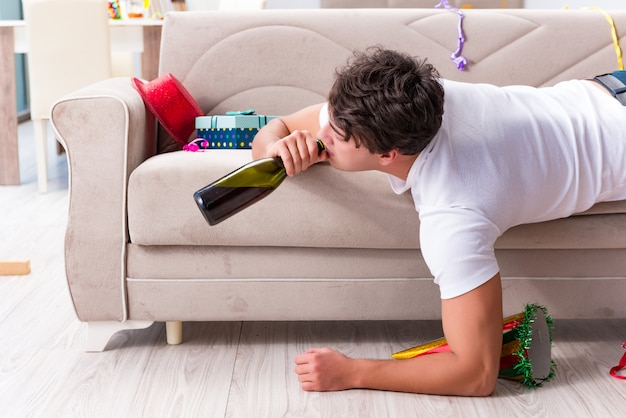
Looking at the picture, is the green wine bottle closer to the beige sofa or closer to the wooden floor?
the beige sofa

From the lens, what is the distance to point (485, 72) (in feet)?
7.25

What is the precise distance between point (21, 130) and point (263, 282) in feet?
14.4

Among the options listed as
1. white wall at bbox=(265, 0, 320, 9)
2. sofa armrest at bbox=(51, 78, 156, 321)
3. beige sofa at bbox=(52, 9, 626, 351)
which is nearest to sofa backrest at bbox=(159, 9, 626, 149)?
beige sofa at bbox=(52, 9, 626, 351)

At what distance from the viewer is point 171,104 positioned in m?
2.01

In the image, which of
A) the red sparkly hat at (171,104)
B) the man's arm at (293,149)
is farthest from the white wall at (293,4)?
the man's arm at (293,149)

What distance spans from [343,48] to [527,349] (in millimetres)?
1015

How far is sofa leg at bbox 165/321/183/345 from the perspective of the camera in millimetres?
1864

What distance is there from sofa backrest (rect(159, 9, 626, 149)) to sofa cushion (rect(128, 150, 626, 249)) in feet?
1.79

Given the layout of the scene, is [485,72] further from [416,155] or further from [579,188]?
[416,155]

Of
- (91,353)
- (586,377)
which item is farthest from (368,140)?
(91,353)

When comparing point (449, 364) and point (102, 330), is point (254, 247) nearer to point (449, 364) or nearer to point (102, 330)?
point (102, 330)

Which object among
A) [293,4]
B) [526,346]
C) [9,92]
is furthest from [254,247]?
[293,4]

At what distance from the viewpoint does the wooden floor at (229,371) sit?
60.8 inches

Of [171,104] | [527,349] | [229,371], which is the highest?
[171,104]
